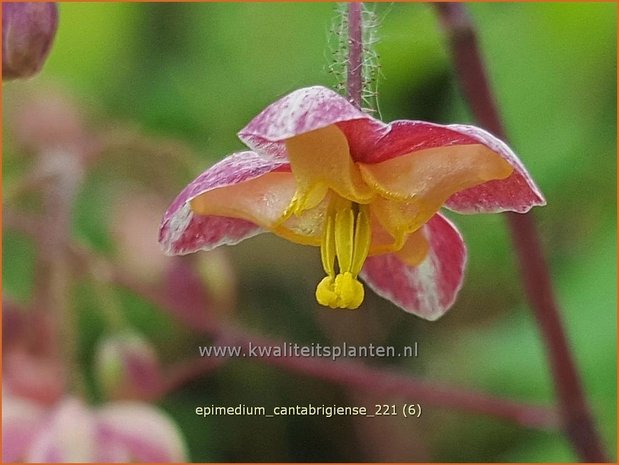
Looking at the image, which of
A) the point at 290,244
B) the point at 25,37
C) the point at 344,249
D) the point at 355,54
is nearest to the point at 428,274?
the point at 344,249

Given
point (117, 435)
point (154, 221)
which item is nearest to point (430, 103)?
point (154, 221)

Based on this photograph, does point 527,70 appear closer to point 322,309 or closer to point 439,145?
point 322,309

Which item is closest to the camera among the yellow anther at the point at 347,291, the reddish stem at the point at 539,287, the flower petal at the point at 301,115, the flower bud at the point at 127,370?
the flower petal at the point at 301,115

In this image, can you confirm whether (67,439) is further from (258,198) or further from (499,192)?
(499,192)

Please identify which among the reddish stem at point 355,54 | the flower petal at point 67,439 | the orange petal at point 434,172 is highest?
the reddish stem at point 355,54

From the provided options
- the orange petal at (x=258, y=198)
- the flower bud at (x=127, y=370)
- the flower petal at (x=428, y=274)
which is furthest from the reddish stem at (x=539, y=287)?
the flower bud at (x=127, y=370)

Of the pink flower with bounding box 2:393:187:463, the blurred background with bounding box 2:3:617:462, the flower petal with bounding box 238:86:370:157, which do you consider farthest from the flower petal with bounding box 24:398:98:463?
the flower petal with bounding box 238:86:370:157

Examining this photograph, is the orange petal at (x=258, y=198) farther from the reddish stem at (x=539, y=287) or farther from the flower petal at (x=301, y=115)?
the reddish stem at (x=539, y=287)

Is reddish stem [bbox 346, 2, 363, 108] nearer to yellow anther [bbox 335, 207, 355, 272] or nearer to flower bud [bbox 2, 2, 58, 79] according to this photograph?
yellow anther [bbox 335, 207, 355, 272]

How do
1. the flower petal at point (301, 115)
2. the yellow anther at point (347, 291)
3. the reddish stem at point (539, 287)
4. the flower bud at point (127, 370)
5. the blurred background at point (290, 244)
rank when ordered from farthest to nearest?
the blurred background at point (290, 244)
the flower bud at point (127, 370)
the reddish stem at point (539, 287)
the yellow anther at point (347, 291)
the flower petal at point (301, 115)
